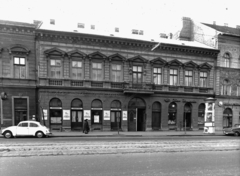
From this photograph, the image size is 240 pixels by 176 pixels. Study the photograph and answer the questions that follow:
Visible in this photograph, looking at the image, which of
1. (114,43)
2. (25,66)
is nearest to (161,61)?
(114,43)

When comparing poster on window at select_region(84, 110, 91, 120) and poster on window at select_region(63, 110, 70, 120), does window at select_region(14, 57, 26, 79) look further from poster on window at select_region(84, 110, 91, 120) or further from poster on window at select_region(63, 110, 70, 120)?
poster on window at select_region(84, 110, 91, 120)

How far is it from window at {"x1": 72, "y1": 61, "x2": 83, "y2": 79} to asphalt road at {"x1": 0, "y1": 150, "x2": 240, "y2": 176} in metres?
14.4

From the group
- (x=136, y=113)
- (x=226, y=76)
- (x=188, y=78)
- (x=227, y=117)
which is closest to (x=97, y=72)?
(x=136, y=113)

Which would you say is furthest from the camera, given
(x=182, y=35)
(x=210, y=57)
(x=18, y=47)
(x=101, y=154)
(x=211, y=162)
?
(x=182, y=35)

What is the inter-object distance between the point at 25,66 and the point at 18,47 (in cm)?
200

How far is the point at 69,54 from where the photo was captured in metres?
21.0

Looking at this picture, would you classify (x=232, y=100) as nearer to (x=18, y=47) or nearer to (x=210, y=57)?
(x=210, y=57)

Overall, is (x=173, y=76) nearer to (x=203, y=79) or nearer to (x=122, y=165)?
(x=203, y=79)

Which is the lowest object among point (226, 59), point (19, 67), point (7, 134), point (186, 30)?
point (7, 134)

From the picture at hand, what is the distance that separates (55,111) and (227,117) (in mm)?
22481

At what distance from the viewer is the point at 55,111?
20.8 meters

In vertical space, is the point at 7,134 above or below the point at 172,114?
below

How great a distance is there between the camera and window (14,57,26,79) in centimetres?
1995

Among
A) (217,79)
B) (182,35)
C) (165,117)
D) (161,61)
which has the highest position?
(182,35)
